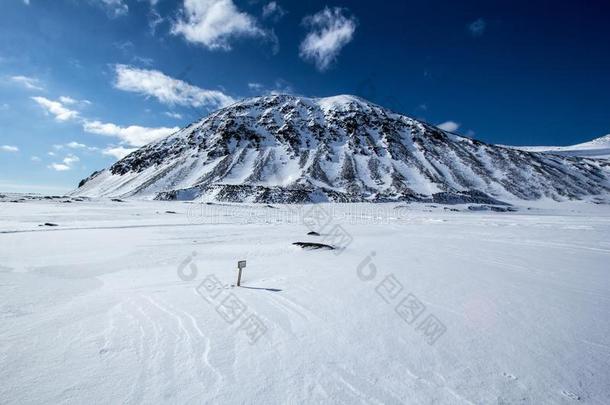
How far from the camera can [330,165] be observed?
109 meters

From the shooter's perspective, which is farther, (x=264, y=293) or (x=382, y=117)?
(x=382, y=117)

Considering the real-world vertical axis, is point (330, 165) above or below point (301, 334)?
above

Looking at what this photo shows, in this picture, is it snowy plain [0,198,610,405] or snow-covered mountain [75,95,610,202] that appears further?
snow-covered mountain [75,95,610,202]

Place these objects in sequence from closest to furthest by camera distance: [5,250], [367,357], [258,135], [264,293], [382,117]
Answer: [367,357] < [264,293] < [5,250] < [258,135] < [382,117]

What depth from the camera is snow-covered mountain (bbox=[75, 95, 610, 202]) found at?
8875cm

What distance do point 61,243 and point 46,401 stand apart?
15.3 meters

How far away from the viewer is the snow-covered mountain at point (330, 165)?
88750 millimetres

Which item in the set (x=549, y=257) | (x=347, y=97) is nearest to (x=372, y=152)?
(x=347, y=97)

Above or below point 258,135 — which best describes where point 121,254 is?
below

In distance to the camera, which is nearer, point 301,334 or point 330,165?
point 301,334

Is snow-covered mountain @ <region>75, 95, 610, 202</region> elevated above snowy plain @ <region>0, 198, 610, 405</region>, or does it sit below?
above

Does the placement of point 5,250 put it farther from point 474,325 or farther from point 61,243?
point 474,325

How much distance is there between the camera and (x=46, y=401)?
3570mm

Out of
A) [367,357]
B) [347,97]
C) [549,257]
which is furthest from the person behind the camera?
[347,97]
